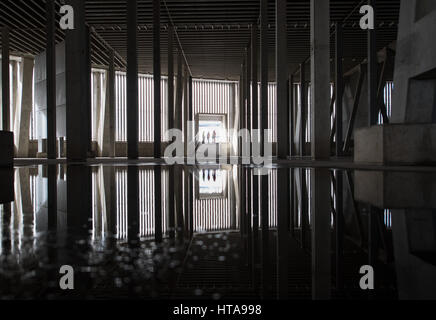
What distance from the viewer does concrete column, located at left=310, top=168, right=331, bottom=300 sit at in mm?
1554

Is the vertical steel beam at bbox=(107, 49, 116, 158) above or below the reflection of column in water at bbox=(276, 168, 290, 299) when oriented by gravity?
above

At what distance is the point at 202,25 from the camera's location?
23.4 meters

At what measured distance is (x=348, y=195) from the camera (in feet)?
15.0

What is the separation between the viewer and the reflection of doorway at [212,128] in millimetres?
41250

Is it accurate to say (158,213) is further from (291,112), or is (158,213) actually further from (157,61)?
(291,112)

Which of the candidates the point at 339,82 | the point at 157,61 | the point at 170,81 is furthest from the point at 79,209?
the point at 339,82

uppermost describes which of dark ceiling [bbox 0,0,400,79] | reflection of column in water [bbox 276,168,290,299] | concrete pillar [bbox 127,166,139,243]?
dark ceiling [bbox 0,0,400,79]

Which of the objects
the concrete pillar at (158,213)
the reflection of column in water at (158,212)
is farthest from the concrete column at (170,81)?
the concrete pillar at (158,213)

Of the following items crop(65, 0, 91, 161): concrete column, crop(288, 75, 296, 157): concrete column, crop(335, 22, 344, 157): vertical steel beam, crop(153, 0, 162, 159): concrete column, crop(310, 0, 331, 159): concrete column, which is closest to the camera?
crop(65, 0, 91, 161): concrete column

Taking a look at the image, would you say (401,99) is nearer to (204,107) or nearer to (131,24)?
(131,24)

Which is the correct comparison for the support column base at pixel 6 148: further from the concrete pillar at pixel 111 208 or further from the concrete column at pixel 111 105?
the concrete column at pixel 111 105

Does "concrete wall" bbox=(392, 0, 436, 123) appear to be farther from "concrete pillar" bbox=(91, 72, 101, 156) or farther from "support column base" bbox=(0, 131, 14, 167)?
"concrete pillar" bbox=(91, 72, 101, 156)

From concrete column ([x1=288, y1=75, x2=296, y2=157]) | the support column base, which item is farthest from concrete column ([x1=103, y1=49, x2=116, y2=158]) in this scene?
concrete column ([x1=288, y1=75, x2=296, y2=157])

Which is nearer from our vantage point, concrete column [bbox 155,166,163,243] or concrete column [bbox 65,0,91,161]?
concrete column [bbox 155,166,163,243]
